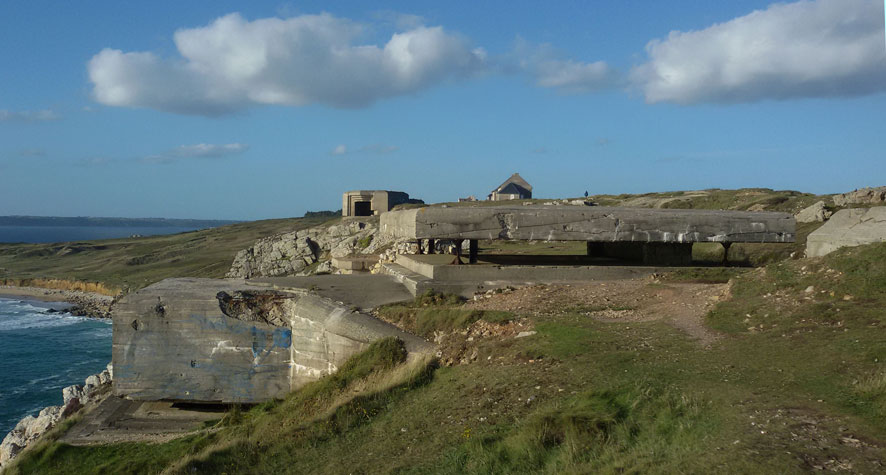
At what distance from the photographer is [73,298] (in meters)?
49.1

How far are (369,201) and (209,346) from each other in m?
42.1

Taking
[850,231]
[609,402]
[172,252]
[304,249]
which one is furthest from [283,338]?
[172,252]

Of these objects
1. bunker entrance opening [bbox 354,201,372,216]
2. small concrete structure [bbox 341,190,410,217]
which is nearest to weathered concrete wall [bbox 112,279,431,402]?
small concrete structure [bbox 341,190,410,217]

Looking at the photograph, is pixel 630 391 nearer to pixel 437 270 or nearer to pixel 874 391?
pixel 874 391

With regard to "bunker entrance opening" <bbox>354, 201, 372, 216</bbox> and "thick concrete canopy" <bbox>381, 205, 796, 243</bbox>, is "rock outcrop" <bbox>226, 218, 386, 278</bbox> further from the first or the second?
"thick concrete canopy" <bbox>381, 205, 796, 243</bbox>

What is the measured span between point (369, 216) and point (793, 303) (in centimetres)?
4556

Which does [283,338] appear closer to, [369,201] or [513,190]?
[369,201]

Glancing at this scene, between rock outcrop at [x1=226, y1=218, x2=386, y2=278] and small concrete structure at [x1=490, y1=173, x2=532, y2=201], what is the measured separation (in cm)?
1687

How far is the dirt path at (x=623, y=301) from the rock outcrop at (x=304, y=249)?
26858 millimetres

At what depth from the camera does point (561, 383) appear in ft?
23.5

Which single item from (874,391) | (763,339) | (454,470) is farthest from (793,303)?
(454,470)

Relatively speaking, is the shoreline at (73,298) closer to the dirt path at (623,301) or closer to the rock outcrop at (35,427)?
the rock outcrop at (35,427)

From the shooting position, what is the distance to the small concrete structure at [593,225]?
499 inches

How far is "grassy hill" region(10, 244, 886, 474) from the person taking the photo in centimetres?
513
